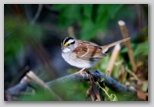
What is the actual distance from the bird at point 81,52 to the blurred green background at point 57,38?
2 centimetres

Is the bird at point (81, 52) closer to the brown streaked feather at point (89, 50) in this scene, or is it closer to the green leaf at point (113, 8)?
the brown streaked feather at point (89, 50)

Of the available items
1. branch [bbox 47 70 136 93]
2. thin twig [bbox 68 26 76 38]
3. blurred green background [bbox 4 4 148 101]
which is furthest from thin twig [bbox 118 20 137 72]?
thin twig [bbox 68 26 76 38]

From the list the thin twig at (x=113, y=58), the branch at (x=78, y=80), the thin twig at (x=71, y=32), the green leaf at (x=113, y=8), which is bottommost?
the branch at (x=78, y=80)

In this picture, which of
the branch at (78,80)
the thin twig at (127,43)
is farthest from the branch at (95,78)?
the thin twig at (127,43)

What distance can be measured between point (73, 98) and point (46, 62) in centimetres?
22

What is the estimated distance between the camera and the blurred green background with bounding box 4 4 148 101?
7.30ft

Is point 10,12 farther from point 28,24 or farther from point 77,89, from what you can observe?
point 77,89

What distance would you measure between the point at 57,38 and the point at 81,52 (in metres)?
0.14

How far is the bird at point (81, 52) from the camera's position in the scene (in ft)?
7.26

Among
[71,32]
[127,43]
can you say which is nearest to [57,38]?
[71,32]

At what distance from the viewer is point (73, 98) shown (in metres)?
2.23

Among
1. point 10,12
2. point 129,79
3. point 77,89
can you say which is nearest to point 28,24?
point 10,12

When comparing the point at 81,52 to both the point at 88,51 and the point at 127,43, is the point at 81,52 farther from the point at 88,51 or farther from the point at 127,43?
the point at 127,43

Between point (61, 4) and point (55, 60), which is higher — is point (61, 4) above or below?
above
